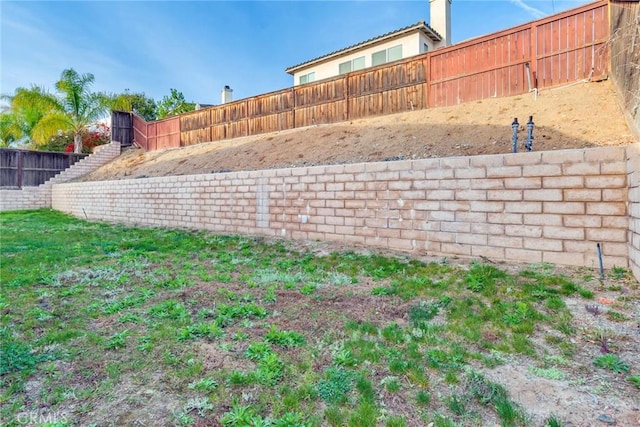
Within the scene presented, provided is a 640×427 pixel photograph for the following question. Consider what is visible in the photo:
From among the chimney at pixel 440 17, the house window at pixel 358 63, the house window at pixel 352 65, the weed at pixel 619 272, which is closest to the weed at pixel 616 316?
the weed at pixel 619 272

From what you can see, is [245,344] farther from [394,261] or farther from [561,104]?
[561,104]

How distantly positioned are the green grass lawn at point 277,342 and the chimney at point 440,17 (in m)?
12.9

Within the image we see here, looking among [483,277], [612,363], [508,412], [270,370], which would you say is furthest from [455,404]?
[483,277]

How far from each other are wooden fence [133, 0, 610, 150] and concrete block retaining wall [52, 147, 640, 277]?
4378mm

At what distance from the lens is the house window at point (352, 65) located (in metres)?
14.8

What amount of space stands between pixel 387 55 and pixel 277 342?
46.7 feet

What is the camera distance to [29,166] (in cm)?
1698

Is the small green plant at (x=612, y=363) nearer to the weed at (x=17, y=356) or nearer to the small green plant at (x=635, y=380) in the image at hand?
the small green plant at (x=635, y=380)

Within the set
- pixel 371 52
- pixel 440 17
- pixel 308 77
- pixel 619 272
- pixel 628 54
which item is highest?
pixel 440 17

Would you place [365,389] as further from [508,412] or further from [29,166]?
[29,166]

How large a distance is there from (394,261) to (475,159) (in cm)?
195

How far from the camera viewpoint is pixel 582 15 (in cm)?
705

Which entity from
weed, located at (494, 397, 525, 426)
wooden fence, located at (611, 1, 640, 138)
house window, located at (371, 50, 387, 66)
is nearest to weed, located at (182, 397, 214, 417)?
weed, located at (494, 397, 525, 426)

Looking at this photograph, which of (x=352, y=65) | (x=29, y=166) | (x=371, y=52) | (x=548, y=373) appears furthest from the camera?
(x=29, y=166)
